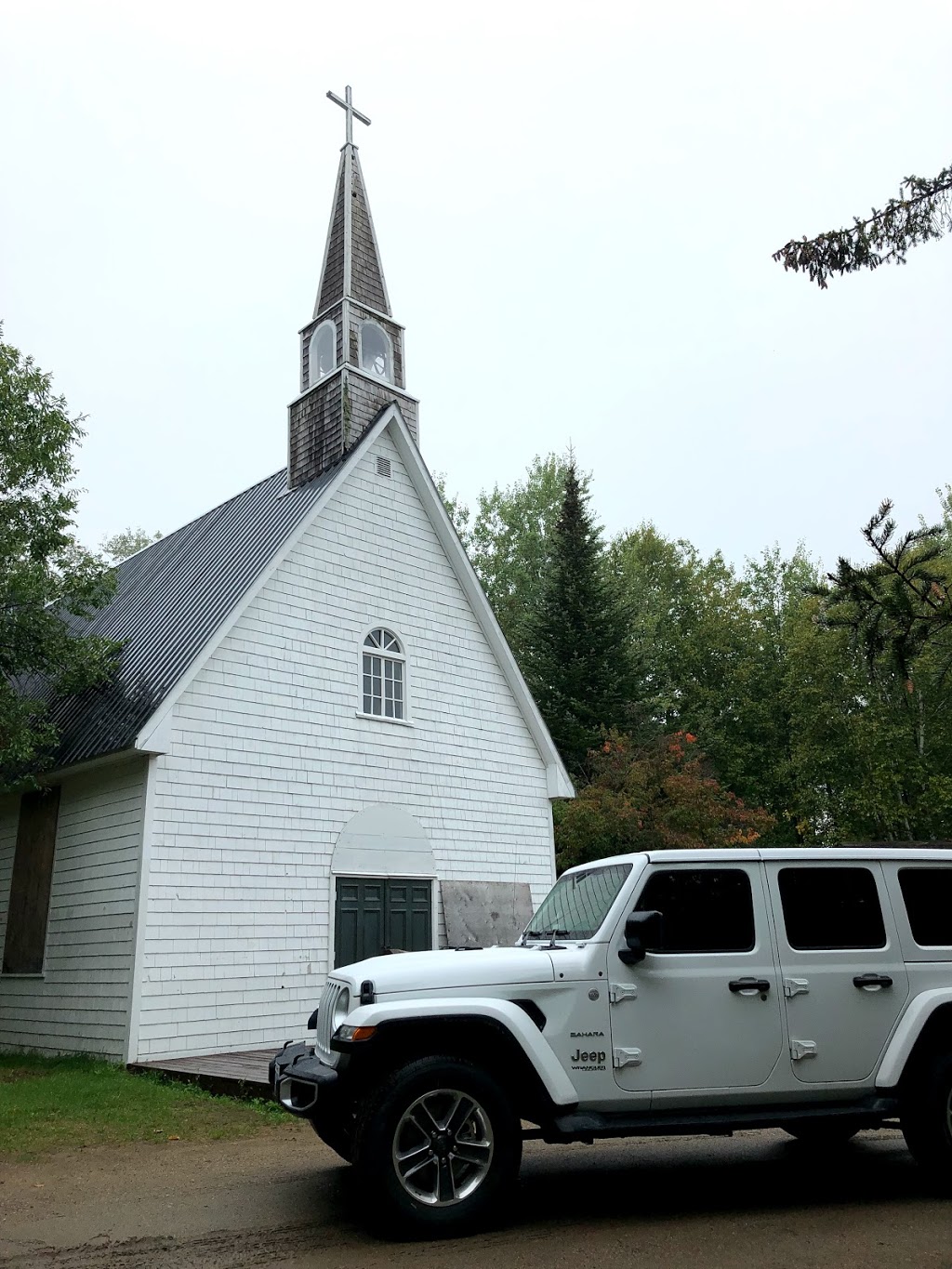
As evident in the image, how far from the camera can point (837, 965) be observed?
238 inches

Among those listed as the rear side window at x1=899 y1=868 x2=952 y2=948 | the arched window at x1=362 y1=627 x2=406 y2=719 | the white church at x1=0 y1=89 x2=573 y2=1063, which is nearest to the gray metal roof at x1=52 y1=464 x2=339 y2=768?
the white church at x1=0 y1=89 x2=573 y2=1063

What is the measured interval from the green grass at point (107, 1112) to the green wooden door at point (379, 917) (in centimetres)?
344

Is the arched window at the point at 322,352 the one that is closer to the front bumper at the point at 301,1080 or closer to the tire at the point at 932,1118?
the front bumper at the point at 301,1080

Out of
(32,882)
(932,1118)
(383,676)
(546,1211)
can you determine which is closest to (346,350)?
(383,676)

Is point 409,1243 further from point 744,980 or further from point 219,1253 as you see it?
point 744,980

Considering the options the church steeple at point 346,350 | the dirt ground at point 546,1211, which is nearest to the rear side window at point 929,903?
the dirt ground at point 546,1211

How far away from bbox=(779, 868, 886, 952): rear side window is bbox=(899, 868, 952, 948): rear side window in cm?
21

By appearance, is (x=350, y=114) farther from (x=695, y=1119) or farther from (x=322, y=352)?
(x=695, y=1119)

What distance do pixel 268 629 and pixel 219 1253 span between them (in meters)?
9.75

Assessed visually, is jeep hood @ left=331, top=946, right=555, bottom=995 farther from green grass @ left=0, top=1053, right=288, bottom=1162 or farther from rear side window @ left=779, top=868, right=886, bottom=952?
green grass @ left=0, top=1053, right=288, bottom=1162

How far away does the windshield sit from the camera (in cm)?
607

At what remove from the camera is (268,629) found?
46.7ft

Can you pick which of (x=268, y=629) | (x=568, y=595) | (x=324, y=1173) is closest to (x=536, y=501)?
(x=568, y=595)

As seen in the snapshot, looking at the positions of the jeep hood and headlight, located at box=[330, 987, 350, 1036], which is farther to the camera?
headlight, located at box=[330, 987, 350, 1036]
